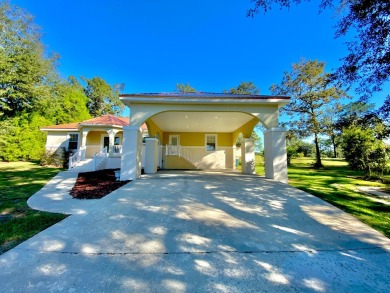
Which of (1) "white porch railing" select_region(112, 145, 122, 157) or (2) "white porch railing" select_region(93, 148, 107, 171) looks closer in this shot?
(2) "white porch railing" select_region(93, 148, 107, 171)

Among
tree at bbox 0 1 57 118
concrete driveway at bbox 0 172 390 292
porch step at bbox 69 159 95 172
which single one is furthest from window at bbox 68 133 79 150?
concrete driveway at bbox 0 172 390 292

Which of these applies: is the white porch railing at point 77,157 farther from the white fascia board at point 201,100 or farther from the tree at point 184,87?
the tree at point 184,87

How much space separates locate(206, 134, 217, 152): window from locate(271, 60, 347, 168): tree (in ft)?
28.8

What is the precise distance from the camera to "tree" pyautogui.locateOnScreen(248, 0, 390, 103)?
441cm

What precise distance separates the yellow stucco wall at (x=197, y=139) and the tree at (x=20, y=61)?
54.6 feet

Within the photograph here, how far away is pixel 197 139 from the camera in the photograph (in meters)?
15.3

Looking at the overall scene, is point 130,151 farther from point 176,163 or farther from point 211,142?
point 211,142

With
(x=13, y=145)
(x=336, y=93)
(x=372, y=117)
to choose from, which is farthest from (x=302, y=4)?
(x=13, y=145)

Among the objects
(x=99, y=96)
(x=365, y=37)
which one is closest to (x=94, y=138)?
(x=365, y=37)

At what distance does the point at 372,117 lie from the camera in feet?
16.9

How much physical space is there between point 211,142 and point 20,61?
71.1ft

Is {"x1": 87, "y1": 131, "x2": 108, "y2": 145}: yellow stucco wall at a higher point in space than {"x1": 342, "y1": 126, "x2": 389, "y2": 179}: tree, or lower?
higher

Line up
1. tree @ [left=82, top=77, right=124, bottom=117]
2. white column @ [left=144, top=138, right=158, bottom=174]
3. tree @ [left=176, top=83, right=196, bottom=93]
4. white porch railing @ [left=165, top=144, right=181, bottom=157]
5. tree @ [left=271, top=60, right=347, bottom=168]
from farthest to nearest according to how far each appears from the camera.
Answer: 1. tree @ [left=82, top=77, right=124, bottom=117]
2. tree @ [left=176, top=83, right=196, bottom=93]
3. tree @ [left=271, top=60, right=347, bottom=168]
4. white porch railing @ [left=165, top=144, right=181, bottom=157]
5. white column @ [left=144, top=138, right=158, bottom=174]

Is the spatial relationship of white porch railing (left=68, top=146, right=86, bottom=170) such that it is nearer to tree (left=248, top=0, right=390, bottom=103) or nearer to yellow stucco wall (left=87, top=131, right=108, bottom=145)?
yellow stucco wall (left=87, top=131, right=108, bottom=145)
